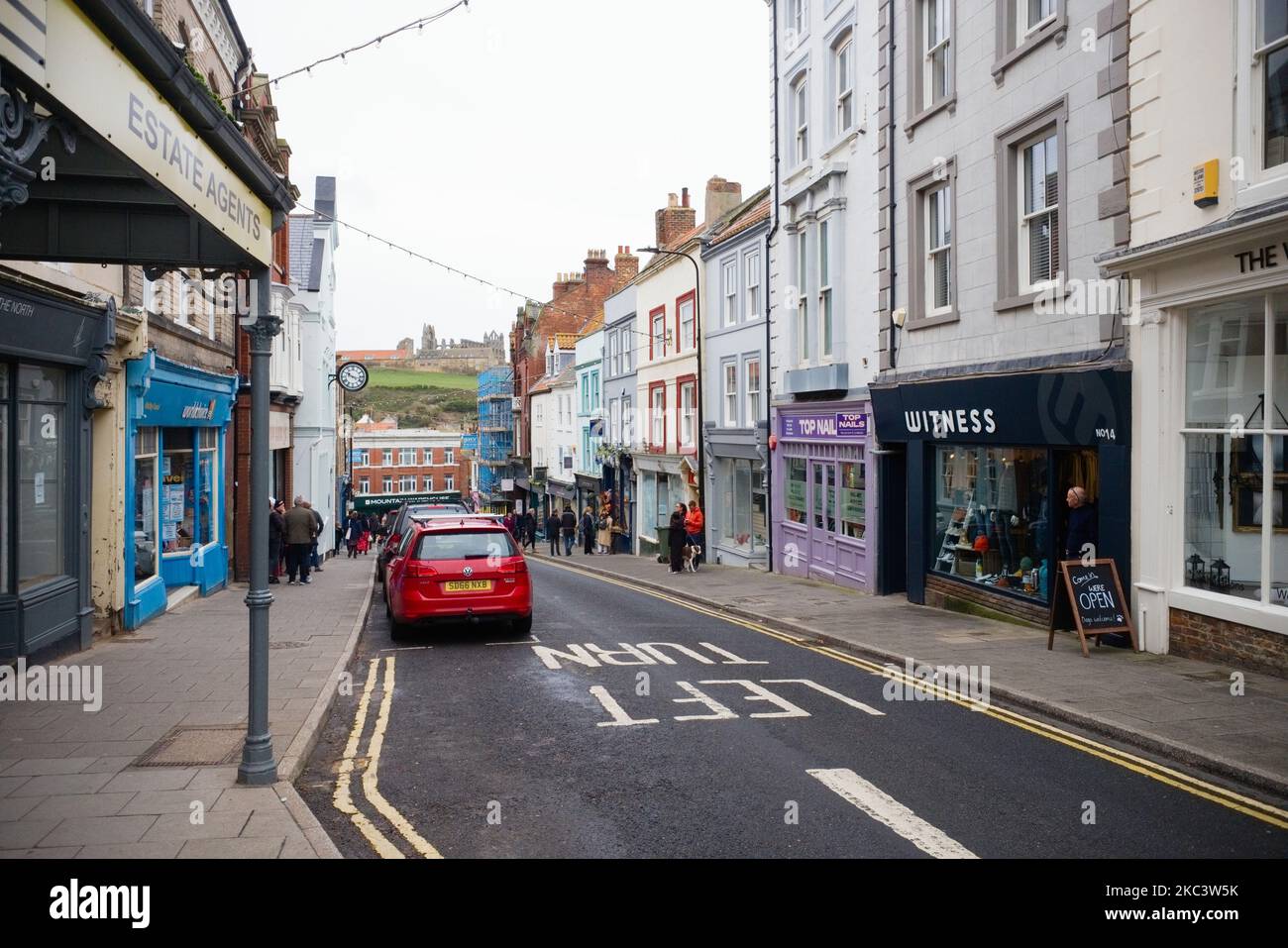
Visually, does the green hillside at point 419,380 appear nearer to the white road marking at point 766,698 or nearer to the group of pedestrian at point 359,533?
the group of pedestrian at point 359,533

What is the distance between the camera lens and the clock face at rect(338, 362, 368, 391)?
3294cm

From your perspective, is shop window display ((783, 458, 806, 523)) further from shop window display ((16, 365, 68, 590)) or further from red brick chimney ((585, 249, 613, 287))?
red brick chimney ((585, 249, 613, 287))

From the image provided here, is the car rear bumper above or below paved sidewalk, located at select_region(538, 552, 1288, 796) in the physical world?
above

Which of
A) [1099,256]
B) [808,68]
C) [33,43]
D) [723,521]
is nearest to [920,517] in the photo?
[1099,256]

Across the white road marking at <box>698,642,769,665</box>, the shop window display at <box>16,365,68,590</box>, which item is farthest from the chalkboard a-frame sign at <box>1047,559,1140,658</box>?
the shop window display at <box>16,365,68,590</box>

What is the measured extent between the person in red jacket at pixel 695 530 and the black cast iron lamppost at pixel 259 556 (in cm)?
1938

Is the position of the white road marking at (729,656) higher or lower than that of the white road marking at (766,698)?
lower

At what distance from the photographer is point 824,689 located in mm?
10516

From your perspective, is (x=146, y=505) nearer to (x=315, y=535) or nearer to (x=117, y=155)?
(x=315, y=535)

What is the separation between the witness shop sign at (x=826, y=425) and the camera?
19422mm

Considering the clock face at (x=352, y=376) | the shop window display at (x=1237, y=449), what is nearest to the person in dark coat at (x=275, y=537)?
the clock face at (x=352, y=376)

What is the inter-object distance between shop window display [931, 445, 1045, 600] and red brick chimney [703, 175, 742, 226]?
1886 centimetres

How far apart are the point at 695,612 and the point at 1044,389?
696 cm
